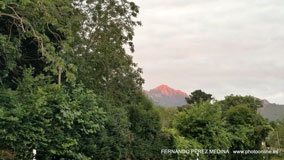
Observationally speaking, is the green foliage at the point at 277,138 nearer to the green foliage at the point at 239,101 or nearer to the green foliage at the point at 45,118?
the green foliage at the point at 239,101

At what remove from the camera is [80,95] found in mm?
19250

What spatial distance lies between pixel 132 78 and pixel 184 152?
585cm

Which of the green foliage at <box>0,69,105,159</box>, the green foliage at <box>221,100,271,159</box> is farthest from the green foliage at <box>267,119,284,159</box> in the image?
the green foliage at <box>0,69,105,159</box>

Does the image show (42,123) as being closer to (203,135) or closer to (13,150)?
(13,150)

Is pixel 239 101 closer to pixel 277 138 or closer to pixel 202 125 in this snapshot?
pixel 277 138

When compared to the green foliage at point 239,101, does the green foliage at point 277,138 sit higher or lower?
lower

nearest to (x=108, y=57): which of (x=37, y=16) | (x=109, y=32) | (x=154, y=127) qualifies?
(x=109, y=32)

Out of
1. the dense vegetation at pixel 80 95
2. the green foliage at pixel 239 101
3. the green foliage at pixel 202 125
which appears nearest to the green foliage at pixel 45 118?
the dense vegetation at pixel 80 95

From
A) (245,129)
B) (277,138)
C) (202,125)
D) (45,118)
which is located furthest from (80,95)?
(277,138)

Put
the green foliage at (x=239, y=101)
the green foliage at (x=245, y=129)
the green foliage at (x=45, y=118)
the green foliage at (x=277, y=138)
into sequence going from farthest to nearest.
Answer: the green foliage at (x=239, y=101) → the green foliage at (x=277, y=138) → the green foliage at (x=245, y=129) → the green foliage at (x=45, y=118)

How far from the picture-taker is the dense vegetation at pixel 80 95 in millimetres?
16328

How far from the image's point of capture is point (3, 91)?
54.1ft

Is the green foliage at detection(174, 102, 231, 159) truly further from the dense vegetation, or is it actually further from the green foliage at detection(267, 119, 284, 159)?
the green foliage at detection(267, 119, 284, 159)

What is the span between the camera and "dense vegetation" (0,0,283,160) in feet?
53.6
